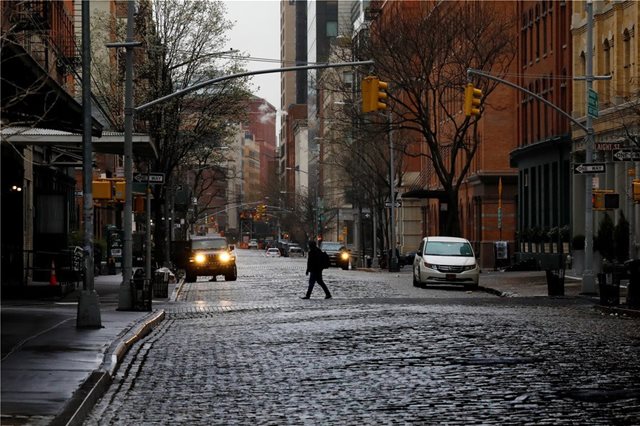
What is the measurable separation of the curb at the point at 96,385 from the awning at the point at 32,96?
3339 mm

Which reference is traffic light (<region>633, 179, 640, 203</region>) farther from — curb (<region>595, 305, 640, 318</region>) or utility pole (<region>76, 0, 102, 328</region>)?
utility pole (<region>76, 0, 102, 328</region>)

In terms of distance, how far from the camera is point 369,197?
96750mm

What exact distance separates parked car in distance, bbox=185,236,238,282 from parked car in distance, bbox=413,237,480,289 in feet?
40.5

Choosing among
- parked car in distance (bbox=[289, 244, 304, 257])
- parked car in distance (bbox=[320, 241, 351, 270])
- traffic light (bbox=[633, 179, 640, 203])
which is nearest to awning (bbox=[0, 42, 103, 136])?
traffic light (bbox=[633, 179, 640, 203])

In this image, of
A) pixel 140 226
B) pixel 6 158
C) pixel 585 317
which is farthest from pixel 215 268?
pixel 140 226

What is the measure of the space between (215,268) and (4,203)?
1538 centimetres

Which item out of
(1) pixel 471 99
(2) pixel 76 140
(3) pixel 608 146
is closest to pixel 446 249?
(1) pixel 471 99

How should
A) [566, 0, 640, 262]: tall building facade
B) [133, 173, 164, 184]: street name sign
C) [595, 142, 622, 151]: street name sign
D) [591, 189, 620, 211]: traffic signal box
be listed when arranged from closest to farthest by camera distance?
[133, 173, 164, 184]: street name sign < [595, 142, 622, 151]: street name sign < [591, 189, 620, 211]: traffic signal box < [566, 0, 640, 262]: tall building facade

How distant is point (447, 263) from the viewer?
45688mm

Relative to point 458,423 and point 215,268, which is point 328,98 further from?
point 458,423

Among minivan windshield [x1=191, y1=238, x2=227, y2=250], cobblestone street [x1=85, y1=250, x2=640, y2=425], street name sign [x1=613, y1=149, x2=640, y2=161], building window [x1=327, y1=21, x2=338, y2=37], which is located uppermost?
building window [x1=327, y1=21, x2=338, y2=37]

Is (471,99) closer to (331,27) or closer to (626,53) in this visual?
(626,53)

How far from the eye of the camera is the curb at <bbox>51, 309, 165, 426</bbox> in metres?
12.7

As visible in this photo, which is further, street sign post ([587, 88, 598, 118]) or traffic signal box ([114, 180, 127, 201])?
street sign post ([587, 88, 598, 118])
